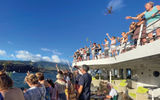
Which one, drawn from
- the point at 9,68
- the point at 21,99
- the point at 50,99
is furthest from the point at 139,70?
the point at 9,68

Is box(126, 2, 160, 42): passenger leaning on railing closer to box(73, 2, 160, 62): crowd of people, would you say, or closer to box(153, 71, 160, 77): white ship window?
box(73, 2, 160, 62): crowd of people

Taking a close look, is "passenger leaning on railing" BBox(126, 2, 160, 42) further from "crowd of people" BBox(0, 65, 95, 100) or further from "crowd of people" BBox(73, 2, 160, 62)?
"crowd of people" BBox(0, 65, 95, 100)

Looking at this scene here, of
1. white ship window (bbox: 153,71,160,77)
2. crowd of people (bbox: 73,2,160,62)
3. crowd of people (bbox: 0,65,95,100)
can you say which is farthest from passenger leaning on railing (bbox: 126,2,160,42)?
white ship window (bbox: 153,71,160,77)

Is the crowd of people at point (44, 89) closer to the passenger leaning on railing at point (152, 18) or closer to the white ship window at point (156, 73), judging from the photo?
the passenger leaning on railing at point (152, 18)

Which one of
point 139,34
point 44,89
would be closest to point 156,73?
point 139,34

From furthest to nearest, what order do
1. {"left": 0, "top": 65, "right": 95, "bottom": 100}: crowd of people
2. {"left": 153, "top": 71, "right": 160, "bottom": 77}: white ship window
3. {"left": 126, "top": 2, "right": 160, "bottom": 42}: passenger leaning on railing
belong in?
{"left": 153, "top": 71, "right": 160, "bottom": 77}: white ship window
{"left": 126, "top": 2, "right": 160, "bottom": 42}: passenger leaning on railing
{"left": 0, "top": 65, "right": 95, "bottom": 100}: crowd of people

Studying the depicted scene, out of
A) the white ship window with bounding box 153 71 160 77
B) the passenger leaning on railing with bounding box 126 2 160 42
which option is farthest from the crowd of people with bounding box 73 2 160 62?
the white ship window with bounding box 153 71 160 77

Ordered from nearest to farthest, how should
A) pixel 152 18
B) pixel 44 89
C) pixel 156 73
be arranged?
pixel 44 89 → pixel 152 18 → pixel 156 73

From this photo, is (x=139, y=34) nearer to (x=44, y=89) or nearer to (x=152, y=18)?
(x=152, y=18)

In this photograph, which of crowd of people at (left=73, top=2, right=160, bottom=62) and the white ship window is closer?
crowd of people at (left=73, top=2, right=160, bottom=62)

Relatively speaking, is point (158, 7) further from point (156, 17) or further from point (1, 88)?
point (1, 88)

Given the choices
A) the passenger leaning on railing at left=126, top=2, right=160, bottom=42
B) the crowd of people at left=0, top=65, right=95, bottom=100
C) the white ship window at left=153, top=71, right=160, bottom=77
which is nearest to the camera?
the crowd of people at left=0, top=65, right=95, bottom=100

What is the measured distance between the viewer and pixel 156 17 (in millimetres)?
4910

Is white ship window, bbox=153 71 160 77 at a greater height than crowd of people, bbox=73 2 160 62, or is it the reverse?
crowd of people, bbox=73 2 160 62
